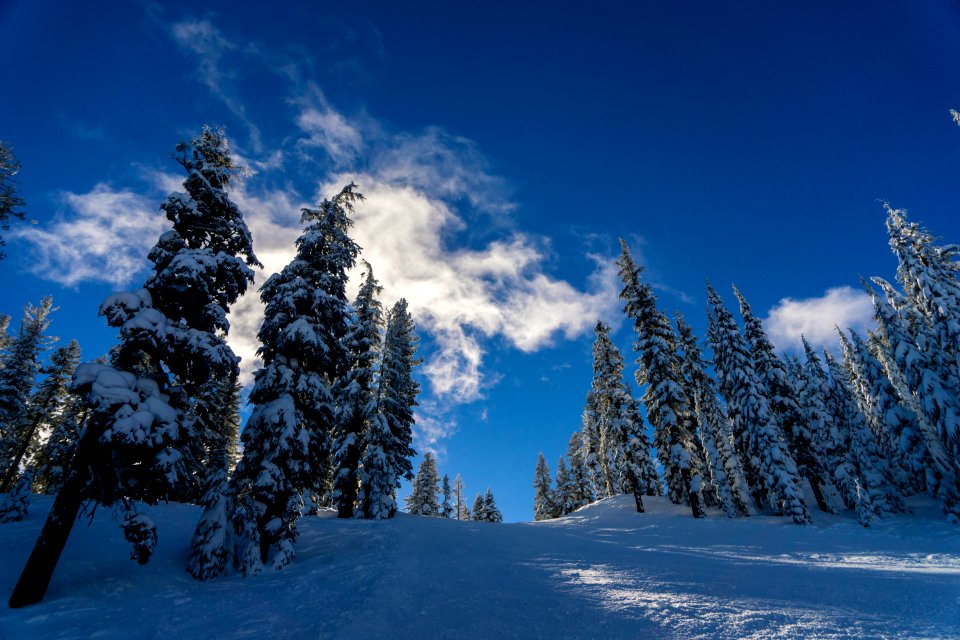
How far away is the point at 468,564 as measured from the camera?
13.1 meters

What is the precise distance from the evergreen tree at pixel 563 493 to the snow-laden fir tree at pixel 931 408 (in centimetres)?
3443

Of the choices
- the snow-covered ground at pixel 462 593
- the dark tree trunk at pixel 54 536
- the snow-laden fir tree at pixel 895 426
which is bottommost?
the snow-covered ground at pixel 462 593

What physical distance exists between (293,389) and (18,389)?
31.6 m

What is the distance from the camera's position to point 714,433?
35.9 m

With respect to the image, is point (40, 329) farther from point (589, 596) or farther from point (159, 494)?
point (589, 596)

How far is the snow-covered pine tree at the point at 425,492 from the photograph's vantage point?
53.3 metres

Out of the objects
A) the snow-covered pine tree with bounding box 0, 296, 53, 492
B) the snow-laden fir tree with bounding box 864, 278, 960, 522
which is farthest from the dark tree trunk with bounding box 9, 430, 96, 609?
the snow-laden fir tree with bounding box 864, 278, 960, 522

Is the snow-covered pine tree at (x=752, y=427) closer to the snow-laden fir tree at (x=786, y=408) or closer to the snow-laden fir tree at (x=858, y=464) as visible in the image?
the snow-laden fir tree at (x=786, y=408)

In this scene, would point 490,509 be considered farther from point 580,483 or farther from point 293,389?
point 293,389

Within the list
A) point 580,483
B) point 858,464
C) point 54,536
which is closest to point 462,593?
point 54,536

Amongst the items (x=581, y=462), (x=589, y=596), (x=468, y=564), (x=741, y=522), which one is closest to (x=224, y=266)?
(x=468, y=564)

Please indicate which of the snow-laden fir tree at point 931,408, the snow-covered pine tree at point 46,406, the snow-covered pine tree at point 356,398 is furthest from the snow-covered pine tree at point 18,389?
the snow-laden fir tree at point 931,408

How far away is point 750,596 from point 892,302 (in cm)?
3655

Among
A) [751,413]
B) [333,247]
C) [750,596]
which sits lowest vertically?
[750,596]
